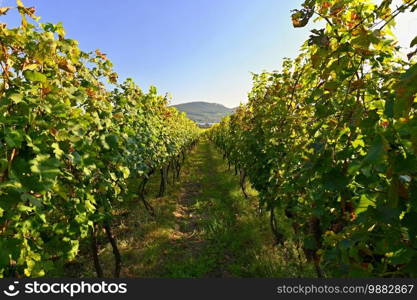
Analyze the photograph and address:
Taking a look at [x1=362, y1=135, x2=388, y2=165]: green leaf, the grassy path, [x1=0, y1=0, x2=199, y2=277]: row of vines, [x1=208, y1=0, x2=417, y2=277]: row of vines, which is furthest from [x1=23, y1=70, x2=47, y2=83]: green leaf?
the grassy path

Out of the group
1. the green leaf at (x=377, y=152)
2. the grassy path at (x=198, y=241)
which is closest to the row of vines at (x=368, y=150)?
the green leaf at (x=377, y=152)

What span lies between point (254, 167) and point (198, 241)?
92.5 inches

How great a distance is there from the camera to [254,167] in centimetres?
683

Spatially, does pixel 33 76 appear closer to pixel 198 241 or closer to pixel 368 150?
pixel 368 150

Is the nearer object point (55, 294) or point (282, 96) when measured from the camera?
point (55, 294)

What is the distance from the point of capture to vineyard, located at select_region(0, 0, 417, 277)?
1454 millimetres

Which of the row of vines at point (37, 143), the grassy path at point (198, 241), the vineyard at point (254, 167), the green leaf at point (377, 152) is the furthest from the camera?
the grassy path at point (198, 241)

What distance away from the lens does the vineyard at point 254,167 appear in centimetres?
145

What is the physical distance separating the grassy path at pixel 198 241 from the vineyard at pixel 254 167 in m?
0.04

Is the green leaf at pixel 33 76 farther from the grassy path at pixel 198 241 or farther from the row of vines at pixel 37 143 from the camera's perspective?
the grassy path at pixel 198 241

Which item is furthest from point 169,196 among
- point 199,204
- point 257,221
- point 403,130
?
point 403,130

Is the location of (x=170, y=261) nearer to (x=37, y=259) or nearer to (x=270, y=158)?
(x=270, y=158)

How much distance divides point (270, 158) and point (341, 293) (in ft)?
12.7

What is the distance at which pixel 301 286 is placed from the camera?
7.04 feet
